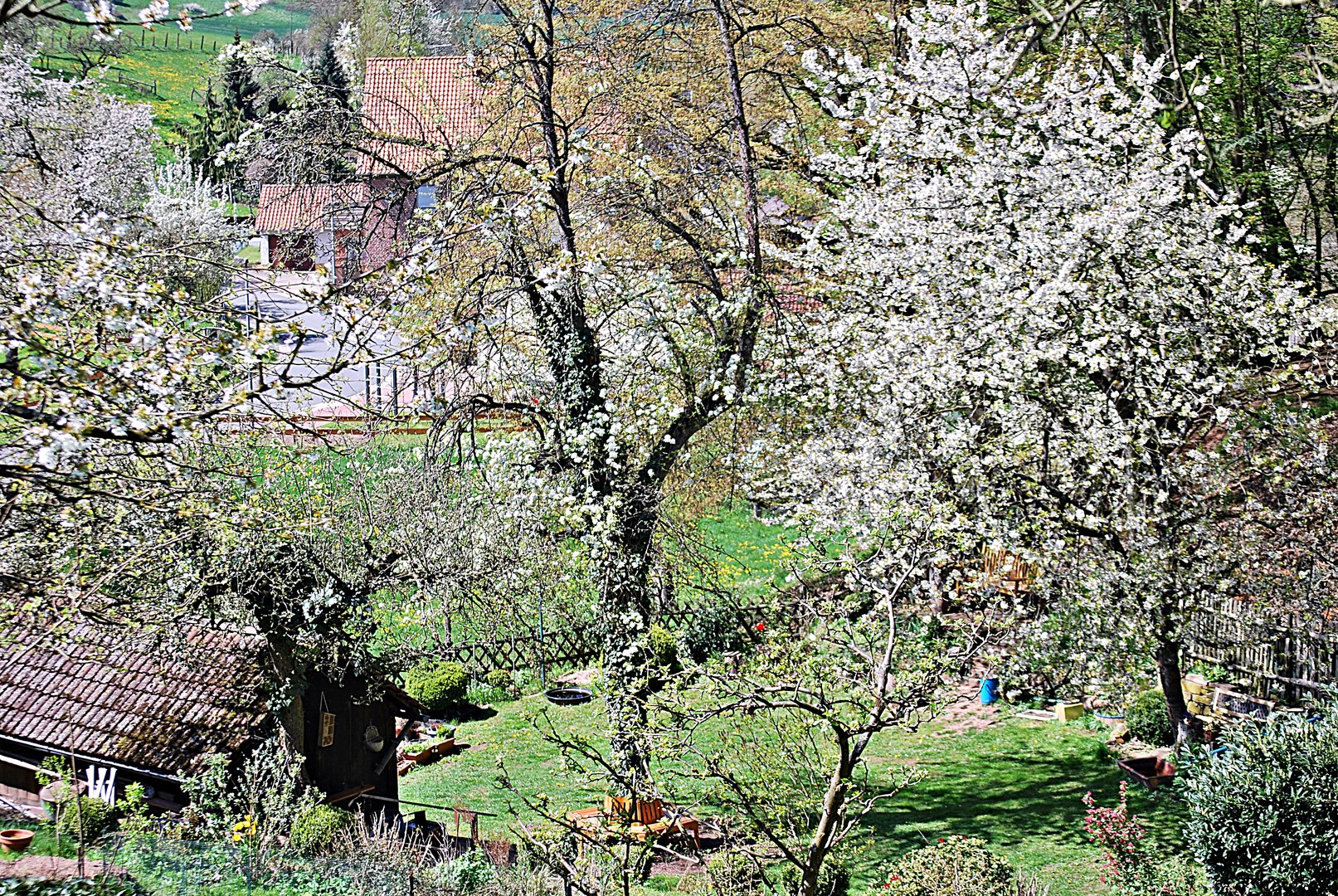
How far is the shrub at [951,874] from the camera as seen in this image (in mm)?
7582

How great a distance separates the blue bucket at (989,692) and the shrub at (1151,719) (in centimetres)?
282

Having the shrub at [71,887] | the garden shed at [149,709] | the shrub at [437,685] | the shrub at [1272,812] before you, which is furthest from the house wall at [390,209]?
the shrub at [1272,812]

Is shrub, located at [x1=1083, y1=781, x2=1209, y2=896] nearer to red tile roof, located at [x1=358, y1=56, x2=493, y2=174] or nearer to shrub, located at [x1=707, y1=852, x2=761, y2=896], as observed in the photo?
shrub, located at [x1=707, y1=852, x2=761, y2=896]

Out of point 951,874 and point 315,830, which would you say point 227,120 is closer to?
point 315,830

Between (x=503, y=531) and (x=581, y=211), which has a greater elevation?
(x=581, y=211)

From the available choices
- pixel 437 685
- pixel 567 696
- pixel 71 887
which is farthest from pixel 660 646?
pixel 437 685

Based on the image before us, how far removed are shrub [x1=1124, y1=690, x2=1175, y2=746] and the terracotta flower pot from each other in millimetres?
10847

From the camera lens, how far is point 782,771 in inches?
320

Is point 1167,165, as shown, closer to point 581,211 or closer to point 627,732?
point 581,211

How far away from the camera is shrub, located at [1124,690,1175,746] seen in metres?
12.4

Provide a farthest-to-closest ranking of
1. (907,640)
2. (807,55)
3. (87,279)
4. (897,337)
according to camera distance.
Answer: (807,55), (897,337), (907,640), (87,279)

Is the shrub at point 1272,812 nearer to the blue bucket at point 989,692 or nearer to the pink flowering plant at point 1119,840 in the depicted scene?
the pink flowering plant at point 1119,840

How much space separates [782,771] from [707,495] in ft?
26.7

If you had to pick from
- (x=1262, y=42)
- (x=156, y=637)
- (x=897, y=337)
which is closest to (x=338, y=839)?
(x=156, y=637)
